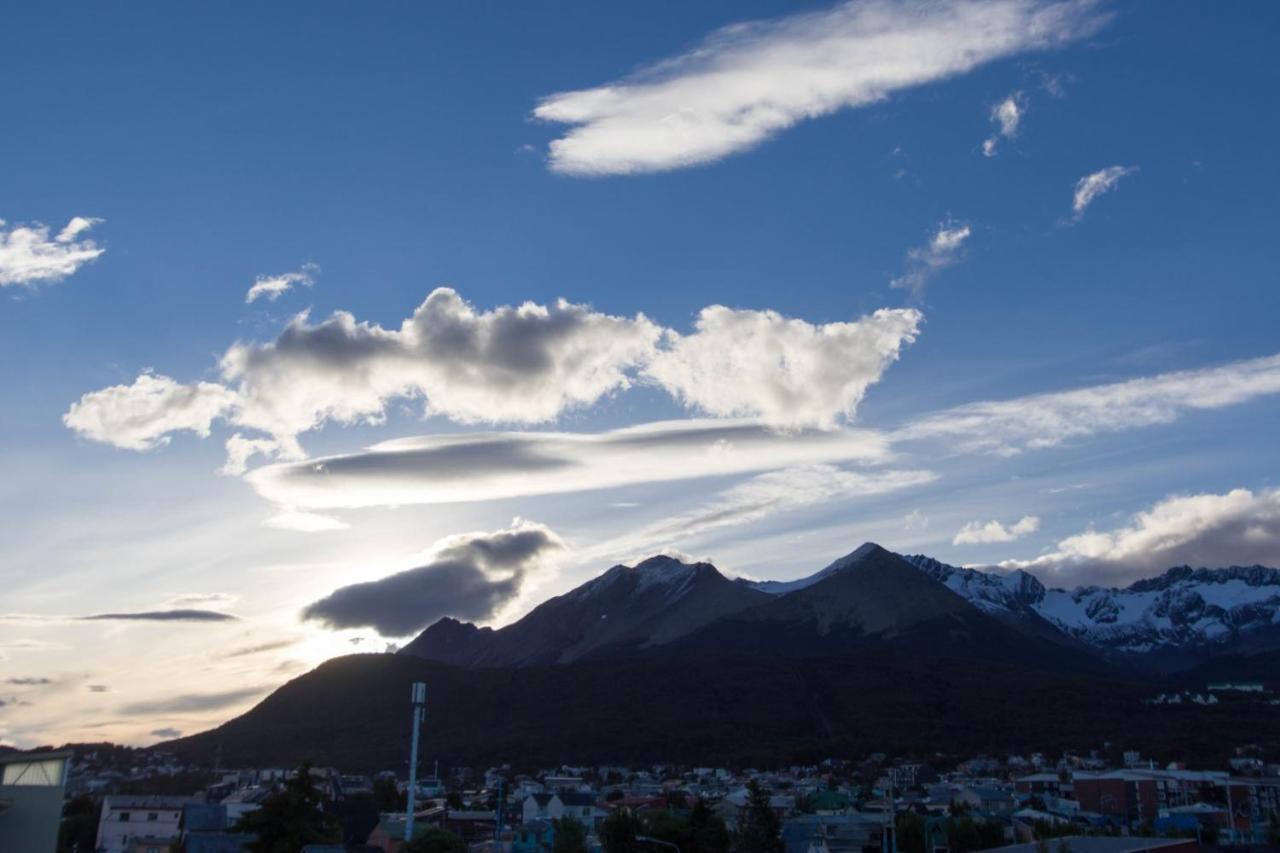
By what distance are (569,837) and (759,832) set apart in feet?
48.2

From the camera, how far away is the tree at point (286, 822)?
6044cm

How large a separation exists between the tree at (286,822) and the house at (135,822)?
3698 cm

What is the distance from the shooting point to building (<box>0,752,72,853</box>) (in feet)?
136

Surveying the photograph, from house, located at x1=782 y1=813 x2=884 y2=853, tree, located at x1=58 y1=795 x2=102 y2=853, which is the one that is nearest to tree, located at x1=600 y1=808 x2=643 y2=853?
house, located at x1=782 y1=813 x2=884 y2=853

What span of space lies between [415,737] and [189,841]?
15255mm

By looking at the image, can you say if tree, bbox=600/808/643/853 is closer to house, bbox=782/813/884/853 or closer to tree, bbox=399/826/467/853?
tree, bbox=399/826/467/853

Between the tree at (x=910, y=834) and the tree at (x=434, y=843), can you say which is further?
the tree at (x=910, y=834)

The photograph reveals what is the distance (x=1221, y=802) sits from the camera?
427 ft

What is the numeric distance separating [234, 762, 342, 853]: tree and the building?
709 inches

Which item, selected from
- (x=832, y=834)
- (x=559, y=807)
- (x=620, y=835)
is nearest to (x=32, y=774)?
(x=620, y=835)

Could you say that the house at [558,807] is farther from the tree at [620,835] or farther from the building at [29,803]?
the building at [29,803]

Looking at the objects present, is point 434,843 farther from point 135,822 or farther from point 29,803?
point 29,803

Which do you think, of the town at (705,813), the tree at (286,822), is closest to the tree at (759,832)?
the town at (705,813)

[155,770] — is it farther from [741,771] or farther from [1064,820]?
[1064,820]
